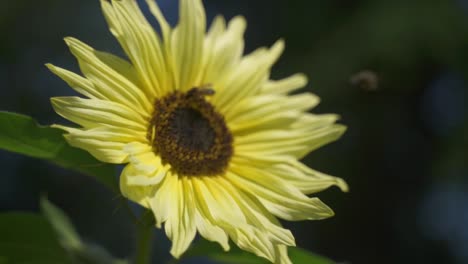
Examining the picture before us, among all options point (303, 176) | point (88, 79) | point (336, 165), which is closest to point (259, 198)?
point (303, 176)

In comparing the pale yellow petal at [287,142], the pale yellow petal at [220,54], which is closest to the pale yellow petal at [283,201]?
the pale yellow petal at [287,142]

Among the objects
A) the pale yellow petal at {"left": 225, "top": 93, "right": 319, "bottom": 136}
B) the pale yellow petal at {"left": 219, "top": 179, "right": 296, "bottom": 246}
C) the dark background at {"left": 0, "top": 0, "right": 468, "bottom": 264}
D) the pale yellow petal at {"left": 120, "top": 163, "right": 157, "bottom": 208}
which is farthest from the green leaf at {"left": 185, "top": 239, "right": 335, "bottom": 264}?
the dark background at {"left": 0, "top": 0, "right": 468, "bottom": 264}

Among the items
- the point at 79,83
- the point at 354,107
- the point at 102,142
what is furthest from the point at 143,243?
the point at 354,107

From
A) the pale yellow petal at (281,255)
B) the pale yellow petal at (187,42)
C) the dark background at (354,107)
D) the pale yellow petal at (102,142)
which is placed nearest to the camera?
the pale yellow petal at (102,142)

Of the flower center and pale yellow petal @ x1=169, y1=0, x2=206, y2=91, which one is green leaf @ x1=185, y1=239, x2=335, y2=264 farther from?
pale yellow petal @ x1=169, y1=0, x2=206, y2=91

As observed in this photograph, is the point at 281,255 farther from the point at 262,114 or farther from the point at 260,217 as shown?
the point at 262,114

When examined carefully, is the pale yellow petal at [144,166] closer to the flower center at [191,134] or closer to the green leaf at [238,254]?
the flower center at [191,134]
